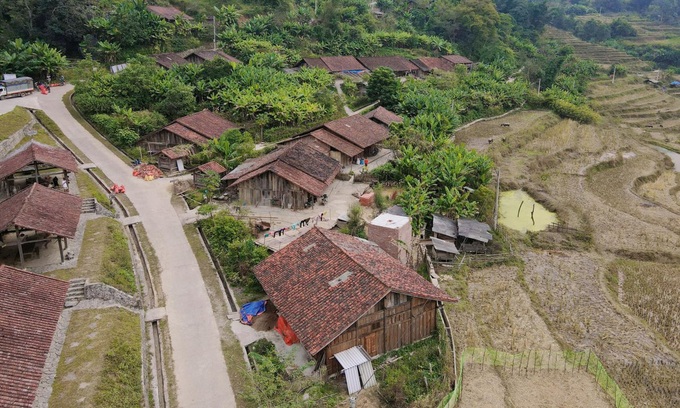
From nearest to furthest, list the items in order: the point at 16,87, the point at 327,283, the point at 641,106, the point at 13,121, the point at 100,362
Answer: the point at 100,362, the point at 327,283, the point at 13,121, the point at 16,87, the point at 641,106

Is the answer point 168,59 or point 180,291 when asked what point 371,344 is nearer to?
point 180,291

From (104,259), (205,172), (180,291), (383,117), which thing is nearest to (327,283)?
(180,291)

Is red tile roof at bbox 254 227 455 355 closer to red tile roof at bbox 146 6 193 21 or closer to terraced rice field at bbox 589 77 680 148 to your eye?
red tile roof at bbox 146 6 193 21

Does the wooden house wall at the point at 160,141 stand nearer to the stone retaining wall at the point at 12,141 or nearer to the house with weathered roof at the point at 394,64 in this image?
the stone retaining wall at the point at 12,141

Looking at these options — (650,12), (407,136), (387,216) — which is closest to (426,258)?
(387,216)

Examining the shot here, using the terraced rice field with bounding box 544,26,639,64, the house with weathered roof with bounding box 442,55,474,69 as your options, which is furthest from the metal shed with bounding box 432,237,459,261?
the terraced rice field with bounding box 544,26,639,64

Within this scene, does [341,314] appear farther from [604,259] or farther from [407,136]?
[407,136]
